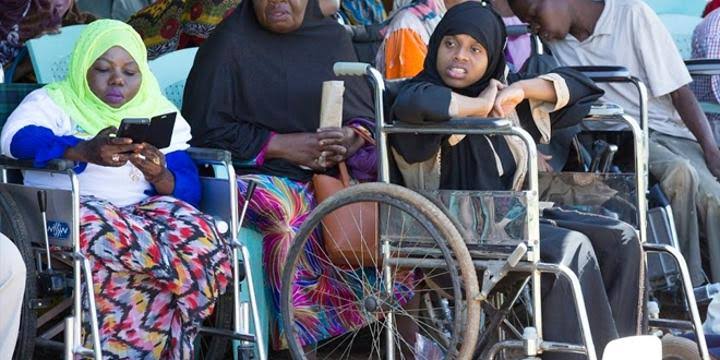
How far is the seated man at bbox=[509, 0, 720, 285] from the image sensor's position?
242 inches

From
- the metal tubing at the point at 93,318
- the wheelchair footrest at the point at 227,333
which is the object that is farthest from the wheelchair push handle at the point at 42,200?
the wheelchair footrest at the point at 227,333

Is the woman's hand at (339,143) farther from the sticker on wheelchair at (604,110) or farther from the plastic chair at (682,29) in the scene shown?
the plastic chair at (682,29)

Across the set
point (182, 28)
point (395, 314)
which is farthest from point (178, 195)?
point (182, 28)

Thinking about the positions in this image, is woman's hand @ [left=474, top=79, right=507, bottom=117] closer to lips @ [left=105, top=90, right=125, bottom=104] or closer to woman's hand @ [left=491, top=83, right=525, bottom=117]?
woman's hand @ [left=491, top=83, right=525, bottom=117]

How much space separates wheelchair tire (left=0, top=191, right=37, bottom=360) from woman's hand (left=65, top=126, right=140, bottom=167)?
0.99ft

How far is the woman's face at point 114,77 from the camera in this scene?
4949 mm

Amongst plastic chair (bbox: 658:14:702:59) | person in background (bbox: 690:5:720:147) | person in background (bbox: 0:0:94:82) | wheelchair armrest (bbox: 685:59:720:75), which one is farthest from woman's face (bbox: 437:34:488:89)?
plastic chair (bbox: 658:14:702:59)

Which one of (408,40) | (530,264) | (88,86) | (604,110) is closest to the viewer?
(530,264)

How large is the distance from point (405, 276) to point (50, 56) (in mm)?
1862

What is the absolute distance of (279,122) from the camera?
5.59m

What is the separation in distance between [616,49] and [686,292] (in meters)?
1.97

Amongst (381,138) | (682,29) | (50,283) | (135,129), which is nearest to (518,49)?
(682,29)

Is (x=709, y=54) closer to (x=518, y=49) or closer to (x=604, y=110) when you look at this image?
(x=518, y=49)

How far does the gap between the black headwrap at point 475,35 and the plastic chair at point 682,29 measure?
2.92 meters
